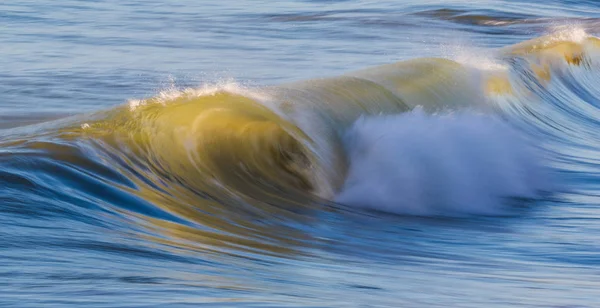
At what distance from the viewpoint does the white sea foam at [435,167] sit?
6609 mm

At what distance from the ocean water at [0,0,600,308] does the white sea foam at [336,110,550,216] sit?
16mm

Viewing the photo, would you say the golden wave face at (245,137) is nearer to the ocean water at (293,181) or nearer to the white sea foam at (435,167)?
the ocean water at (293,181)

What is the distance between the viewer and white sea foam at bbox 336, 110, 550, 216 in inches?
260

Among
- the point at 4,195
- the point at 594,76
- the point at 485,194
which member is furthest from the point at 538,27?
the point at 4,195

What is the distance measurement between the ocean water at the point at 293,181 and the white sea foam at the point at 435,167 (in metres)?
0.02

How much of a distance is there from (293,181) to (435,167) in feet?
3.61

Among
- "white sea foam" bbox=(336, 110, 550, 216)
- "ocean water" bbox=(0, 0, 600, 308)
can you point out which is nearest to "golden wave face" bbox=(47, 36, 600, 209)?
"ocean water" bbox=(0, 0, 600, 308)

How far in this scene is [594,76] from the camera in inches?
550

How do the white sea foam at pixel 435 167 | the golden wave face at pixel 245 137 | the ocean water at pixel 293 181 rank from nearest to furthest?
the ocean water at pixel 293 181 → the golden wave face at pixel 245 137 → the white sea foam at pixel 435 167

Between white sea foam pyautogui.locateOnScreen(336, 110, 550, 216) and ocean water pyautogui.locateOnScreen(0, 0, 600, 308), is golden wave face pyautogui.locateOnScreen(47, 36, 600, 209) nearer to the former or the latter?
ocean water pyautogui.locateOnScreen(0, 0, 600, 308)

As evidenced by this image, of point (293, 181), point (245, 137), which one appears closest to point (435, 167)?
point (293, 181)

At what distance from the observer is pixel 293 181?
6527mm

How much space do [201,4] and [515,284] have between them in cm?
1688

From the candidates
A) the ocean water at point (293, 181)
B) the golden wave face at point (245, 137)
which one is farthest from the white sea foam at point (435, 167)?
the golden wave face at point (245, 137)
